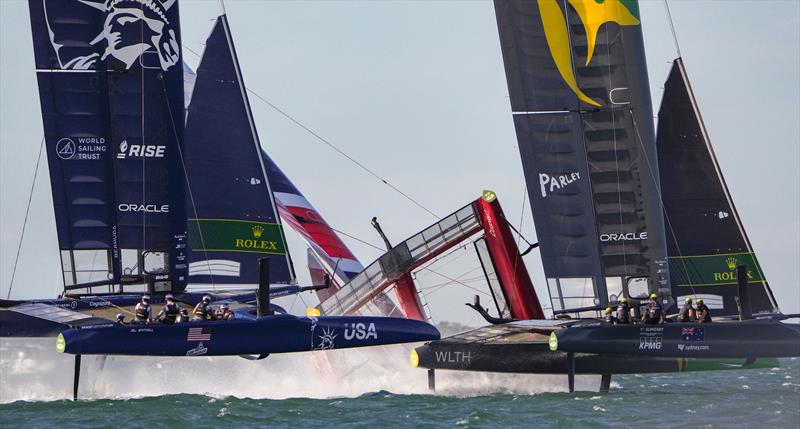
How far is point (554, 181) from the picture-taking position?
27625mm

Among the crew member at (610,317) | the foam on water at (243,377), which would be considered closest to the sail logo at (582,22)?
the crew member at (610,317)

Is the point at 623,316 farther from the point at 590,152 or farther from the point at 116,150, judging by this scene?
the point at 116,150

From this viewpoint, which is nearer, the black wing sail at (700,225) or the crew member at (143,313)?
the crew member at (143,313)

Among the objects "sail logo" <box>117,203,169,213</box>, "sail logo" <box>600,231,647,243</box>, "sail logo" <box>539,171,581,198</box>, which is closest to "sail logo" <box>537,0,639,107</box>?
"sail logo" <box>539,171,581,198</box>

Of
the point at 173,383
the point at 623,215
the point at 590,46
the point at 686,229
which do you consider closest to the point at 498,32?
the point at 590,46

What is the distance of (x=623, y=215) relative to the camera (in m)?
27.6

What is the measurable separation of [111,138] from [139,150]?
54cm

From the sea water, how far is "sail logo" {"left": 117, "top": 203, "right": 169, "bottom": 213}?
2.74 meters

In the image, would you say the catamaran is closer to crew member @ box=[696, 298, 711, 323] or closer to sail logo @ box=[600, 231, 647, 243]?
sail logo @ box=[600, 231, 647, 243]

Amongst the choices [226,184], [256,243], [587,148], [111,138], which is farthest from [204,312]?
[587,148]

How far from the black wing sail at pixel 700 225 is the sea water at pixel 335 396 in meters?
2.25

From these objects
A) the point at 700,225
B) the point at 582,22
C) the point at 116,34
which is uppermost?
the point at 582,22

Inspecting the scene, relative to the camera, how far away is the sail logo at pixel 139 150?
2636cm

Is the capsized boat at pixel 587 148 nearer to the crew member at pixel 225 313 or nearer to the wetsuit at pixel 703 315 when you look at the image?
the wetsuit at pixel 703 315
